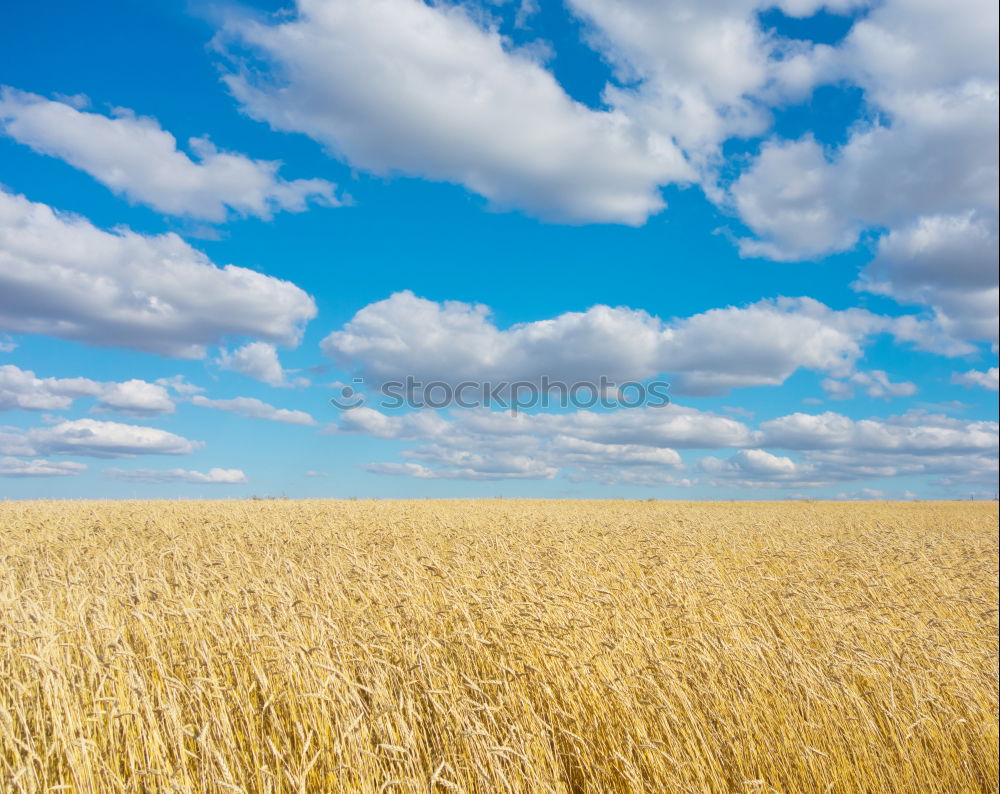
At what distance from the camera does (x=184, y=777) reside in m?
4.10

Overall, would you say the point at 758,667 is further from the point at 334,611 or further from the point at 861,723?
the point at 334,611

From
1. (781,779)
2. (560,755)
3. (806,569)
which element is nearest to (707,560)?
(806,569)

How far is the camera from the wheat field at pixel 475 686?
14.8 feet

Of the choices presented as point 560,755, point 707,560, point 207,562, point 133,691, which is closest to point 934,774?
point 560,755

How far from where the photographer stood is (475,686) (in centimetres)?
464

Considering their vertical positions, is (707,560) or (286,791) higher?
(707,560)

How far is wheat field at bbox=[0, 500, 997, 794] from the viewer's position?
4.51 meters

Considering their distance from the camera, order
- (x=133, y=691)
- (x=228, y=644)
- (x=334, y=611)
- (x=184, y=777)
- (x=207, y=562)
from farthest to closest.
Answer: (x=207, y=562)
(x=334, y=611)
(x=228, y=644)
(x=133, y=691)
(x=184, y=777)

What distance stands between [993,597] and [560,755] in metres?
10.7

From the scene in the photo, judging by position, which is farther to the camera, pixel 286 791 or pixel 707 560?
pixel 707 560

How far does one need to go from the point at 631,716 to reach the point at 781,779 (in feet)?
5.09

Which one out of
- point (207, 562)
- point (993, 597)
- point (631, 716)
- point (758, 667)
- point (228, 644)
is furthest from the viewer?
point (993, 597)

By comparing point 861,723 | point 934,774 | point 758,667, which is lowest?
point 934,774

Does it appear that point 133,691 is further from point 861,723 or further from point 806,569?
point 806,569
